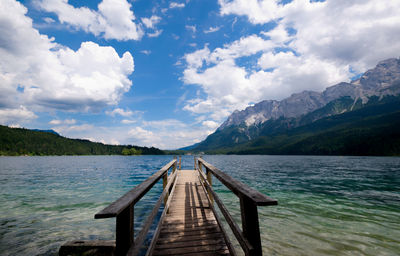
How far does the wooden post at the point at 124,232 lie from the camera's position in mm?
2717

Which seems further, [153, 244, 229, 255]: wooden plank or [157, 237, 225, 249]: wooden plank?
[157, 237, 225, 249]: wooden plank

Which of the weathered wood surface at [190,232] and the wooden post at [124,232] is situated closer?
the wooden post at [124,232]

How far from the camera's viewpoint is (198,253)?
14.3 ft

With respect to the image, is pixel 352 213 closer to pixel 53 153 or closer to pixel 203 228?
pixel 203 228

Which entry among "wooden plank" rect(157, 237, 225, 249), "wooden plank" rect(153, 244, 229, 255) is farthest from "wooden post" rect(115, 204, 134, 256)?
"wooden plank" rect(157, 237, 225, 249)

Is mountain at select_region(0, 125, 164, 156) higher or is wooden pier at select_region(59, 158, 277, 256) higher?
mountain at select_region(0, 125, 164, 156)

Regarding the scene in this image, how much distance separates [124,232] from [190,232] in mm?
3184

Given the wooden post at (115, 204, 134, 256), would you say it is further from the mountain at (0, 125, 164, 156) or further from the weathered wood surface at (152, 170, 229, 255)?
the mountain at (0, 125, 164, 156)

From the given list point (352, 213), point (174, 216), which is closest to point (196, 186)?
point (174, 216)

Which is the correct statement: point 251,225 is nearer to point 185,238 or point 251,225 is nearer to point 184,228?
point 185,238

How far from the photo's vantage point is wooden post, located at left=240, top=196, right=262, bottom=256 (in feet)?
9.04

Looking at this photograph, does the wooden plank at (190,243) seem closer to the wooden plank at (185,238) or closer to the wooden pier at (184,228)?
the wooden pier at (184,228)

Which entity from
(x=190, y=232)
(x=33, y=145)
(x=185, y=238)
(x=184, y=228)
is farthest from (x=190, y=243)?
(x=33, y=145)

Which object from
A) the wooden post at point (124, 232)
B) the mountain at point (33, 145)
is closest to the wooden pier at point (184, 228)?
the wooden post at point (124, 232)
